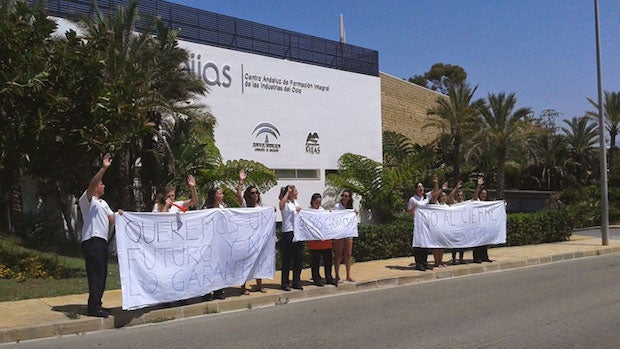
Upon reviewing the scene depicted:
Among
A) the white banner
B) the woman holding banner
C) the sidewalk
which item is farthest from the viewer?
the white banner

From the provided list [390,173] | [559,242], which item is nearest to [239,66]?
[390,173]

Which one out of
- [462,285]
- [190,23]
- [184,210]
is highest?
[190,23]

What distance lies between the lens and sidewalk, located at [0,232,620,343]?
7.62 metres

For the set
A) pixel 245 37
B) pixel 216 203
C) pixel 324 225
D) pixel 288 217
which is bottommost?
pixel 324 225

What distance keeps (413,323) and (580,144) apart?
119 ft

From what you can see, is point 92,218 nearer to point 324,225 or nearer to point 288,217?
point 288,217

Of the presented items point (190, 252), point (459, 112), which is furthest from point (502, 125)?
point (190, 252)

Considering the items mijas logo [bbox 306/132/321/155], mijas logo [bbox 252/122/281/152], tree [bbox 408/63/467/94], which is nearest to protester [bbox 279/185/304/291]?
mijas logo [bbox 252/122/281/152]

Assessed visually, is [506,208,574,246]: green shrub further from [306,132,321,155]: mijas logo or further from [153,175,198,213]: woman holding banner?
[153,175,198,213]: woman holding banner

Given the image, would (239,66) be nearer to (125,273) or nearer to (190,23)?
(190,23)

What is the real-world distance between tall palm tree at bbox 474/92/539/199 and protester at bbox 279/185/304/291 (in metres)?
19.5

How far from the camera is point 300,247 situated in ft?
34.8

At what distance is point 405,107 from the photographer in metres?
35.4

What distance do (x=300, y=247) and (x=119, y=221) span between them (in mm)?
3423
